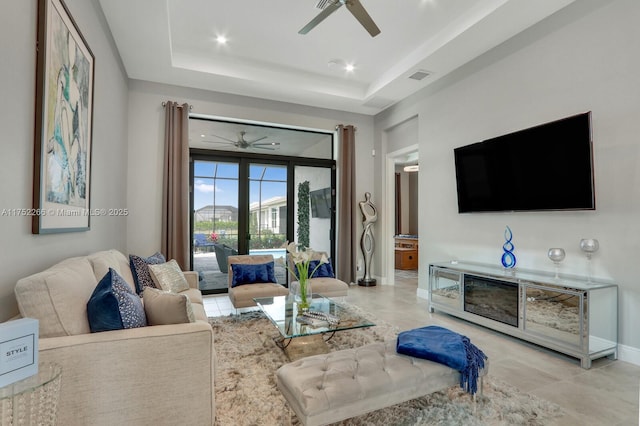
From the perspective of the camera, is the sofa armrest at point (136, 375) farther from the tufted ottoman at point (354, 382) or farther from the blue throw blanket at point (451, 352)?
the blue throw blanket at point (451, 352)

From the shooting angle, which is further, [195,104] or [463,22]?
[195,104]

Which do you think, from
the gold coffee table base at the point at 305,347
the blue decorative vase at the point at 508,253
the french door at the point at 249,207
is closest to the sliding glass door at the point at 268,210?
the french door at the point at 249,207

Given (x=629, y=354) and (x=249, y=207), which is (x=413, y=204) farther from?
(x=629, y=354)

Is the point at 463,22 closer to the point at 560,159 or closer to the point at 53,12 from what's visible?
the point at 560,159

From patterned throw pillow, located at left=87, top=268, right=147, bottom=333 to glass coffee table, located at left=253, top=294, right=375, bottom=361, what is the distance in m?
1.09

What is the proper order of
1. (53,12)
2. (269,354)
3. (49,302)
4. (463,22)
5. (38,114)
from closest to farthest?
(49,302) → (38,114) → (53,12) → (269,354) → (463,22)

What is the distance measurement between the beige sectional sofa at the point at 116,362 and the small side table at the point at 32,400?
0.19 meters

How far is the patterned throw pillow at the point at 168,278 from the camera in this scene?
3.30m

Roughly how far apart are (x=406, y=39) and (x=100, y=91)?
11.6 feet

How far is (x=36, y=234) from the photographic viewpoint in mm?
1931

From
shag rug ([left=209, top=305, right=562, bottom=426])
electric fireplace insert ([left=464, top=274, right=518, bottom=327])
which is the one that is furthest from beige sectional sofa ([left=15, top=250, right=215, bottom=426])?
electric fireplace insert ([left=464, top=274, right=518, bottom=327])

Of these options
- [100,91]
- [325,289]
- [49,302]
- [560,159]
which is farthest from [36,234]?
[560,159]

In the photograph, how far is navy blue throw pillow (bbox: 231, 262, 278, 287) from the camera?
4.21 meters

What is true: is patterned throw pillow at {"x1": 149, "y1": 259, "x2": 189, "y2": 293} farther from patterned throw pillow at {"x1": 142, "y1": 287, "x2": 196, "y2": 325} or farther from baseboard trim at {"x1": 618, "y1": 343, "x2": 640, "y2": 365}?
baseboard trim at {"x1": 618, "y1": 343, "x2": 640, "y2": 365}
